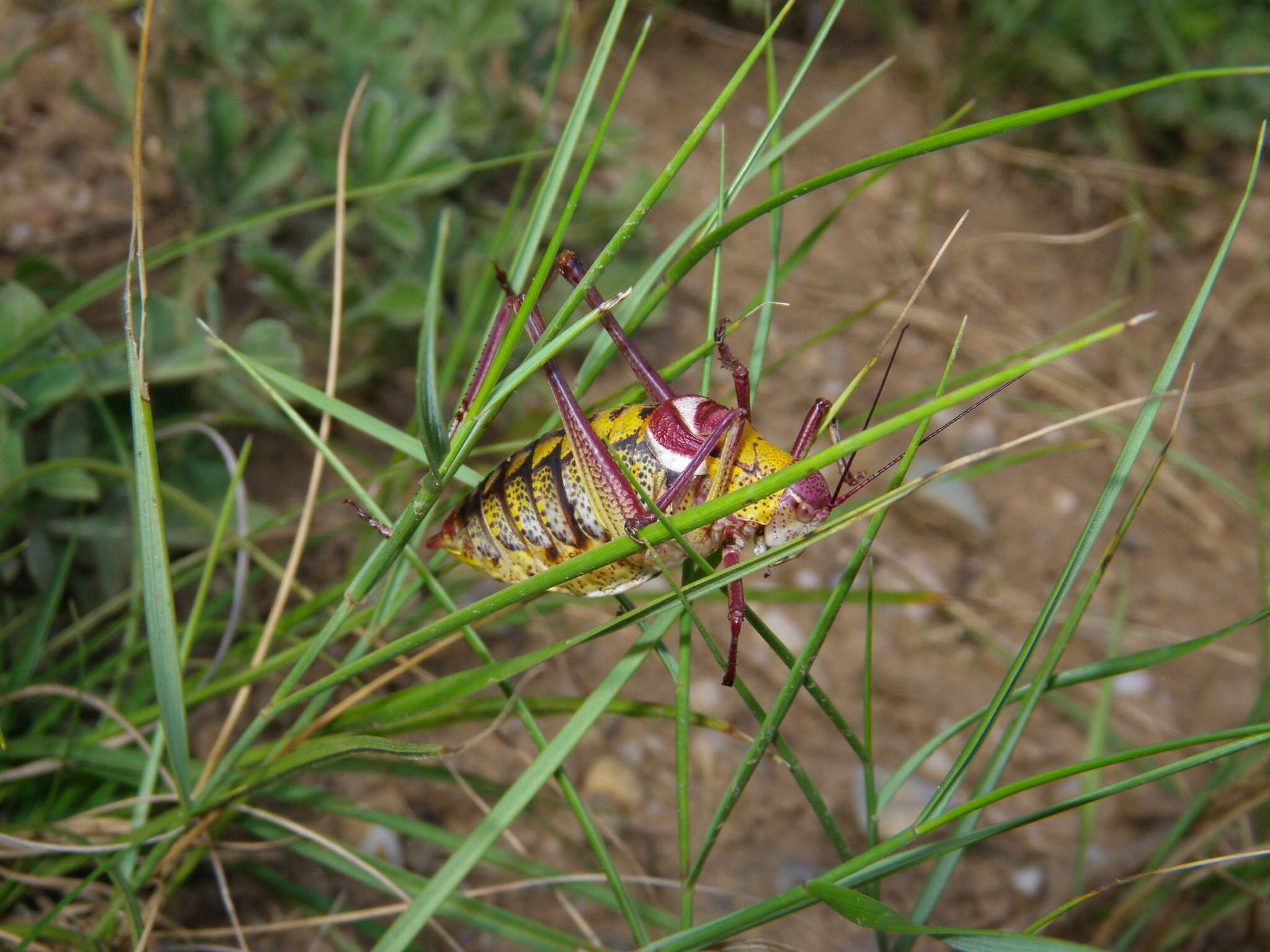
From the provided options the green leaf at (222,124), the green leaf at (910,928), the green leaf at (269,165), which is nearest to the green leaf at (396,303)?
the green leaf at (269,165)

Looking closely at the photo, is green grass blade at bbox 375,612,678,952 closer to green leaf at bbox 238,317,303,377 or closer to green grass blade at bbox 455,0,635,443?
green grass blade at bbox 455,0,635,443

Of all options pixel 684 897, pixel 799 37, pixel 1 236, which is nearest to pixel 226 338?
pixel 1 236

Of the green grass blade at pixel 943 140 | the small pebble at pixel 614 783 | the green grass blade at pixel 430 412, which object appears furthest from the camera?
the small pebble at pixel 614 783

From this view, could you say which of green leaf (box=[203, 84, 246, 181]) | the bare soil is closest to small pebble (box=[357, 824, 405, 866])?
the bare soil

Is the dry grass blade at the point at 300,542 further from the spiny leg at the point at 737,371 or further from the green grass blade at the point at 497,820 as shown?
the spiny leg at the point at 737,371

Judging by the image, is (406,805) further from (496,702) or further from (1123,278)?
(1123,278)
